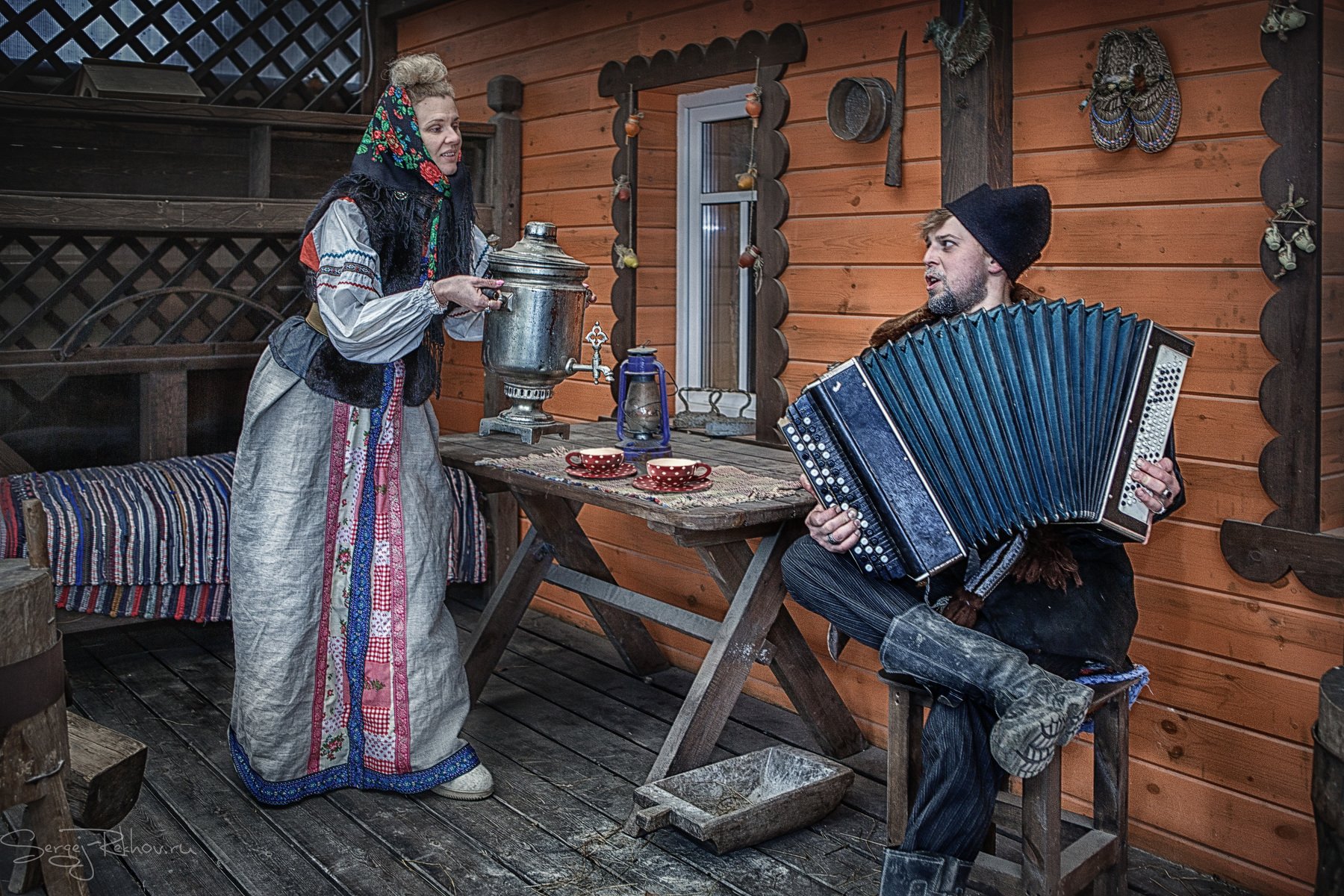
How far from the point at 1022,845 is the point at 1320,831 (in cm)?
45

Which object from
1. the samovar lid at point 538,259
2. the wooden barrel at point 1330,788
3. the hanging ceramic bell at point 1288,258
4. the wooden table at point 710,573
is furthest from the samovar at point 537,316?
the wooden barrel at point 1330,788

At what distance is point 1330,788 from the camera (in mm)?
1894

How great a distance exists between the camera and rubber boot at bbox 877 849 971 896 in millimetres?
2170

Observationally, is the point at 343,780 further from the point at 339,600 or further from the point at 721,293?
the point at 721,293

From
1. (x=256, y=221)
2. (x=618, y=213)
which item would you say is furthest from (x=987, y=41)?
(x=256, y=221)

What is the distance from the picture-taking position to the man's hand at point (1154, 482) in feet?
7.02

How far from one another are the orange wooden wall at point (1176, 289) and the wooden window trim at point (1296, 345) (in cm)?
4

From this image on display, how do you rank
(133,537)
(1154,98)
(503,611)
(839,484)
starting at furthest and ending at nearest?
(133,537) < (503,611) < (1154,98) < (839,484)

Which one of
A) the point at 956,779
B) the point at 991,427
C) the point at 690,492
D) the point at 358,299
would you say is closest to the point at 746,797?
the point at 690,492

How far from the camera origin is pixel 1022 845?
215 cm

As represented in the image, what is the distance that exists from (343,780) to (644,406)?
1.16 metres

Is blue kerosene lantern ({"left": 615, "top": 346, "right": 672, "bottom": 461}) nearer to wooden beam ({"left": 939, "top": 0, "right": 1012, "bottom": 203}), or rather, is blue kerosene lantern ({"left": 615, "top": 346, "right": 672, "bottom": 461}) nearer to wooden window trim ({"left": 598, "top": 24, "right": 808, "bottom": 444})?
wooden window trim ({"left": 598, "top": 24, "right": 808, "bottom": 444})

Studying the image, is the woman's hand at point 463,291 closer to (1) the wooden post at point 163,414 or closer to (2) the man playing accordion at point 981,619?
(2) the man playing accordion at point 981,619

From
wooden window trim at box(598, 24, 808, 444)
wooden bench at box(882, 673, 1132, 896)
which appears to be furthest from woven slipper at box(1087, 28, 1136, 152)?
wooden bench at box(882, 673, 1132, 896)
